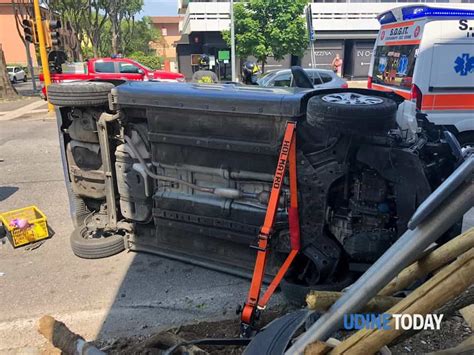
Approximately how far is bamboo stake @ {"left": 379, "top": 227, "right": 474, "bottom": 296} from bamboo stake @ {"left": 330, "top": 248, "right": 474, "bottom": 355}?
21cm

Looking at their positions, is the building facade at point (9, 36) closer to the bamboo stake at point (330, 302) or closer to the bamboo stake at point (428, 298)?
the bamboo stake at point (330, 302)

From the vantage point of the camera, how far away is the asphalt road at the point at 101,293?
10.6 feet

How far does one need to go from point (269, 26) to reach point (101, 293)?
65.4 ft

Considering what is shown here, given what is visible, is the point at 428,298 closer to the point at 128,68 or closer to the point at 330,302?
the point at 330,302

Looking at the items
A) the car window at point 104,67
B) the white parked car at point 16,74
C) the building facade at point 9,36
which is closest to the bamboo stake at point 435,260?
the car window at point 104,67

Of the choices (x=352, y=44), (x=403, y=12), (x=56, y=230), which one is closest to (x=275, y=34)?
(x=352, y=44)

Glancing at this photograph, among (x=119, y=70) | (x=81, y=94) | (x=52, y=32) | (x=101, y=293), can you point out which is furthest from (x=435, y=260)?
(x=119, y=70)

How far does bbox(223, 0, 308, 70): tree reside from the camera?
21.1 meters

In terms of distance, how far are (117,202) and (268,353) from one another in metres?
2.57

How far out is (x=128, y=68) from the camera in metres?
17.8

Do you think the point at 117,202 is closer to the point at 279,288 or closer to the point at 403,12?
the point at 279,288

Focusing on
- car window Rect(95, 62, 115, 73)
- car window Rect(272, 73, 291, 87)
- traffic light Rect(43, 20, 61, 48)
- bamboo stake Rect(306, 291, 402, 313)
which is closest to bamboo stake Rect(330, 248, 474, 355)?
bamboo stake Rect(306, 291, 402, 313)

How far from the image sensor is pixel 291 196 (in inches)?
127

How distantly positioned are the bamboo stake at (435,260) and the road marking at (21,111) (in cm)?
1564
